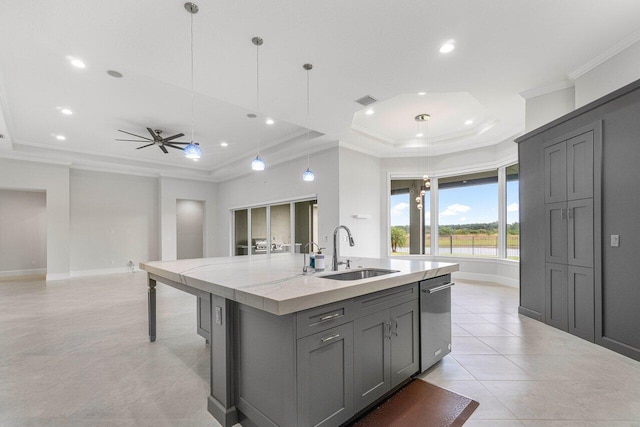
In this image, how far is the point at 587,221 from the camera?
317 cm

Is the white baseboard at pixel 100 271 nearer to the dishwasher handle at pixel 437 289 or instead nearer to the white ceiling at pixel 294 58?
the white ceiling at pixel 294 58

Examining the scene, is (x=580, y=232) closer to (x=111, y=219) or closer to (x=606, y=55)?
(x=606, y=55)

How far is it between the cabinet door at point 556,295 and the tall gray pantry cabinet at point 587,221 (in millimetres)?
12

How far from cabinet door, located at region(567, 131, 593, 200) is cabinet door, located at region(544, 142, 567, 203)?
59 mm

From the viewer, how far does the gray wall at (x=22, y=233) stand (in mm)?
8070

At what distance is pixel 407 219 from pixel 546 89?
3943 mm

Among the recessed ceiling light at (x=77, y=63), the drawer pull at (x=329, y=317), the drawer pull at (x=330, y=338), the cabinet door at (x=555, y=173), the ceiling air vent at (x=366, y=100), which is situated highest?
the recessed ceiling light at (x=77, y=63)

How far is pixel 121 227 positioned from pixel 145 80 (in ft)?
20.7

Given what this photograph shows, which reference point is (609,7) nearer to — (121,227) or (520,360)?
(520,360)

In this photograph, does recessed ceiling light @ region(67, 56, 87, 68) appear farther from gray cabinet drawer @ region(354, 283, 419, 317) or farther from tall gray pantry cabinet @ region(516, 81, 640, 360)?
tall gray pantry cabinet @ region(516, 81, 640, 360)

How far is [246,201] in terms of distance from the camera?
885 centimetres

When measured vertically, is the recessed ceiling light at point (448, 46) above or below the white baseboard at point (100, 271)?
above

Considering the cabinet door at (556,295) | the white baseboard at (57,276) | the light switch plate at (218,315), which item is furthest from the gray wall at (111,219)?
the cabinet door at (556,295)

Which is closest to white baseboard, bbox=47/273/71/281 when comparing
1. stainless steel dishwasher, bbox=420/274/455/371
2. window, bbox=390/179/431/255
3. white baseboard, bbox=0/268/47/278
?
white baseboard, bbox=0/268/47/278
